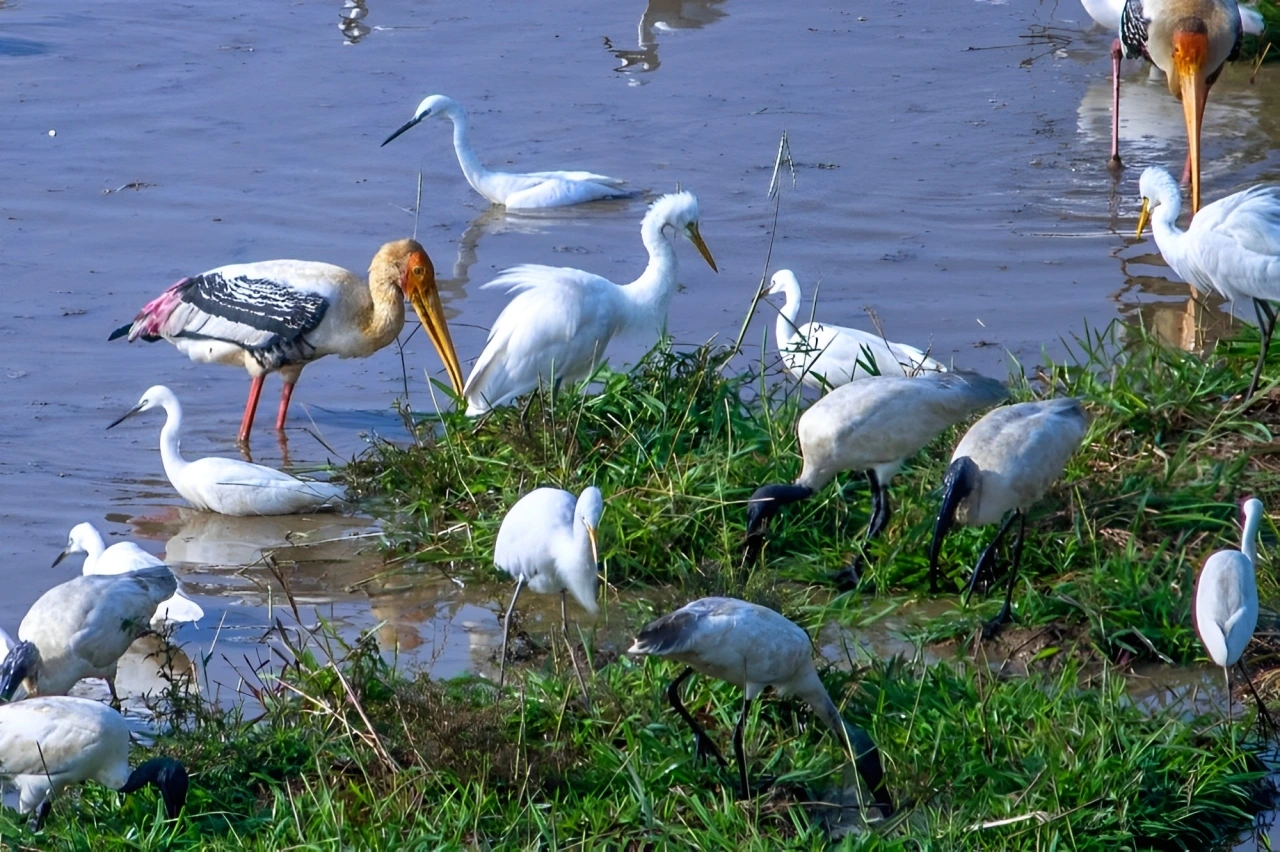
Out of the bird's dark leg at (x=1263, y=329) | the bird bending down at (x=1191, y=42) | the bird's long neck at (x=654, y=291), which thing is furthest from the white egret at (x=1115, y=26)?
the bird's long neck at (x=654, y=291)

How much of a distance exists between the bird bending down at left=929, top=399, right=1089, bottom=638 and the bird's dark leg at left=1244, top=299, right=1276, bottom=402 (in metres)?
1.15

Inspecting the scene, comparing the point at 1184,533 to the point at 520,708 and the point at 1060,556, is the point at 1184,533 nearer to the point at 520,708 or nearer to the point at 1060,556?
the point at 1060,556

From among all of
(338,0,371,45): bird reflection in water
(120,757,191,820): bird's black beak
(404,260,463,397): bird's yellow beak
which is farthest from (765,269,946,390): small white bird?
(338,0,371,45): bird reflection in water

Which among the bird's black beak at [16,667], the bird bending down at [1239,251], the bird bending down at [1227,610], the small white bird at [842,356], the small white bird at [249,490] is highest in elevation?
the bird bending down at [1239,251]

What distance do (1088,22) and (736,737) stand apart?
12008mm

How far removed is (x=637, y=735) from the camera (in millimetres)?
4535

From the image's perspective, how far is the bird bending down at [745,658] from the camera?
4121mm

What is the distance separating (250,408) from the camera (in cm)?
812

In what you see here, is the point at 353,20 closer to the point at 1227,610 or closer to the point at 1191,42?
the point at 1191,42

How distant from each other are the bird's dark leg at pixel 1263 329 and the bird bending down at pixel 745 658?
2.82 m

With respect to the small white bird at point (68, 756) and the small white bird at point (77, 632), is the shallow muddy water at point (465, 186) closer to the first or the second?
the small white bird at point (77, 632)

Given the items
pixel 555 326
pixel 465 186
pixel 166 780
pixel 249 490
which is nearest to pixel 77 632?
pixel 166 780

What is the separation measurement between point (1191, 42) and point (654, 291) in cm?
469

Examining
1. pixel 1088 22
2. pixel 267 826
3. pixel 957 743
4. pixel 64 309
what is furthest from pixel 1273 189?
pixel 1088 22
